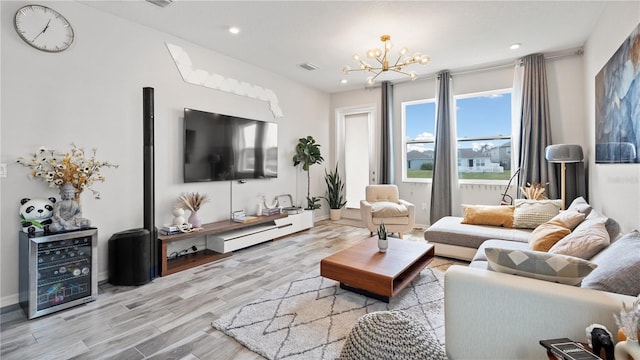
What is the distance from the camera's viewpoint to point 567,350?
1.02m

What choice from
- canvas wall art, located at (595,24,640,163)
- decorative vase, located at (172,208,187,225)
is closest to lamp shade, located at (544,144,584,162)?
canvas wall art, located at (595,24,640,163)

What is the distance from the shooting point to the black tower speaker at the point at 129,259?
2832mm

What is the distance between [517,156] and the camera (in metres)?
4.46

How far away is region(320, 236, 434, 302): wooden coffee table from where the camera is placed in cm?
233

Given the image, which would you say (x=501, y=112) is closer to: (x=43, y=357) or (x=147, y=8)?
(x=147, y=8)

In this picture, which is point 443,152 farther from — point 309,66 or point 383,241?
point 383,241

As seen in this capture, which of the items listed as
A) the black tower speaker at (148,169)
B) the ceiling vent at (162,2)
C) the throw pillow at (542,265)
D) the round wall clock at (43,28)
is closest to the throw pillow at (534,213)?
the throw pillow at (542,265)

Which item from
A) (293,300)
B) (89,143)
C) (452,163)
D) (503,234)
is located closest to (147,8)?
(89,143)

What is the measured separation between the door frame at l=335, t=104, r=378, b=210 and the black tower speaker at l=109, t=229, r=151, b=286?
427 cm

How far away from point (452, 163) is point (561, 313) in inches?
160

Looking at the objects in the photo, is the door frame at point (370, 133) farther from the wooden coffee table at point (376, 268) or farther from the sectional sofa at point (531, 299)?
the sectional sofa at point (531, 299)

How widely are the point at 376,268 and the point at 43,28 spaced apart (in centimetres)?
362

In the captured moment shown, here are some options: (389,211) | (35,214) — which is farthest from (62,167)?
(389,211)

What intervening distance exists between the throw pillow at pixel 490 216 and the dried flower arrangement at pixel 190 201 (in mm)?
3395
